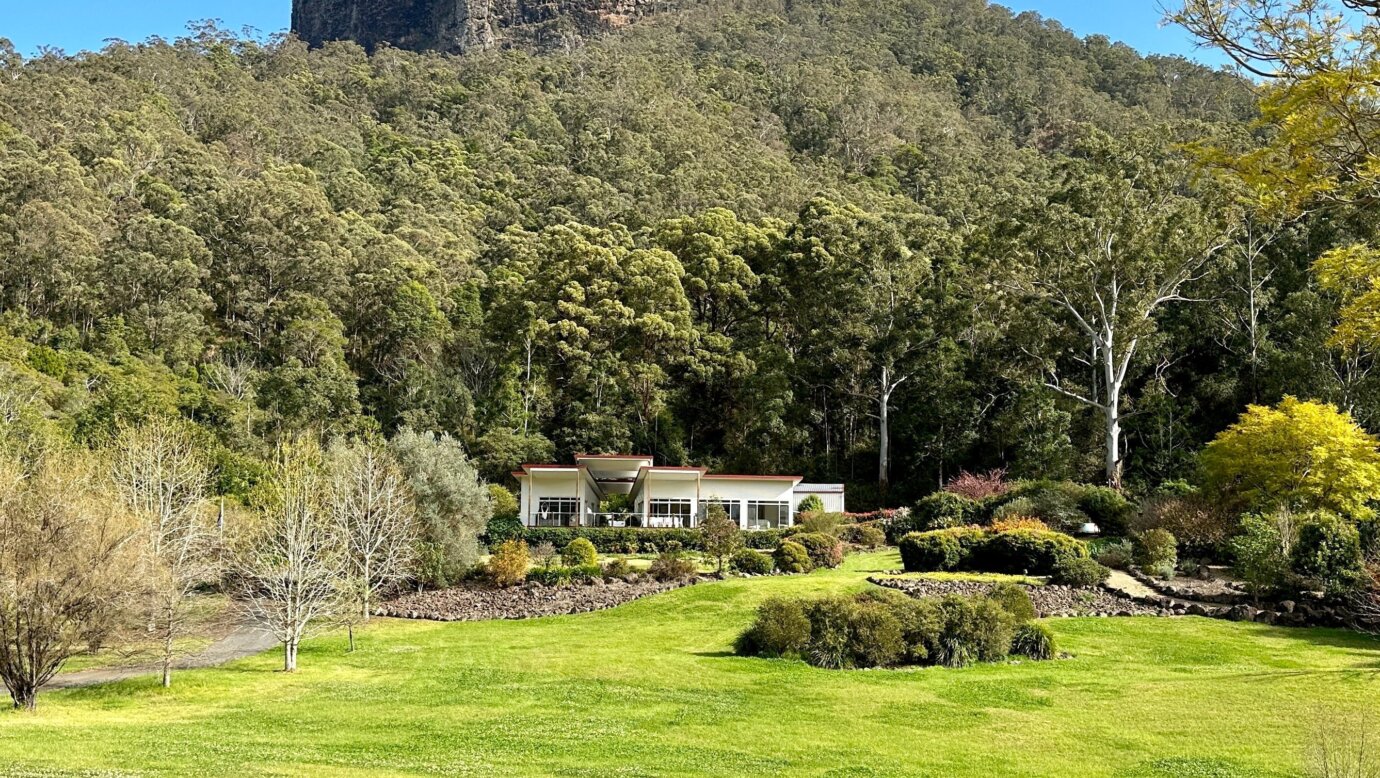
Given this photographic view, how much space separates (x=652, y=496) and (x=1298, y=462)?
22513 mm

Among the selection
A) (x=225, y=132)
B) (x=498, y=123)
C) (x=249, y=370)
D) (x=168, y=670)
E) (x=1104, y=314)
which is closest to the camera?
(x=168, y=670)

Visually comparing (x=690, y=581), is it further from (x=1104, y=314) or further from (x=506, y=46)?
(x=506, y=46)

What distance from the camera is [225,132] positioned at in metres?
71.0

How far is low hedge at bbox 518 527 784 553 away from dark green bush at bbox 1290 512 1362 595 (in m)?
16.9

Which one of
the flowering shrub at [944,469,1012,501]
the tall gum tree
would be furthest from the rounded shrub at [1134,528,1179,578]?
the tall gum tree

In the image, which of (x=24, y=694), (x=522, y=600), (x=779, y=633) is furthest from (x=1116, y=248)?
(x=24, y=694)

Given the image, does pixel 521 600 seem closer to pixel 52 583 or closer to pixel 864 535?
pixel 864 535

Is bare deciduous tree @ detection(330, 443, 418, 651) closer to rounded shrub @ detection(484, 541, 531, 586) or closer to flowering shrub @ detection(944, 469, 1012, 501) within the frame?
rounded shrub @ detection(484, 541, 531, 586)

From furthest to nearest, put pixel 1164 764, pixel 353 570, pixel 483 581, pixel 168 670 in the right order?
pixel 483 581 < pixel 353 570 < pixel 168 670 < pixel 1164 764

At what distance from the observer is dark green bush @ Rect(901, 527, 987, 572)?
24.8 meters

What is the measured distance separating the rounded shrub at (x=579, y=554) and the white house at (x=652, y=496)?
768cm

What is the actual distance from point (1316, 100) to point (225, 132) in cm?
7454

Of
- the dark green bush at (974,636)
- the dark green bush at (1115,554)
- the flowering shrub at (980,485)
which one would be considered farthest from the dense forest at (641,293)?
the dark green bush at (974,636)

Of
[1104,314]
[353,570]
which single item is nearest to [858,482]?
[1104,314]
